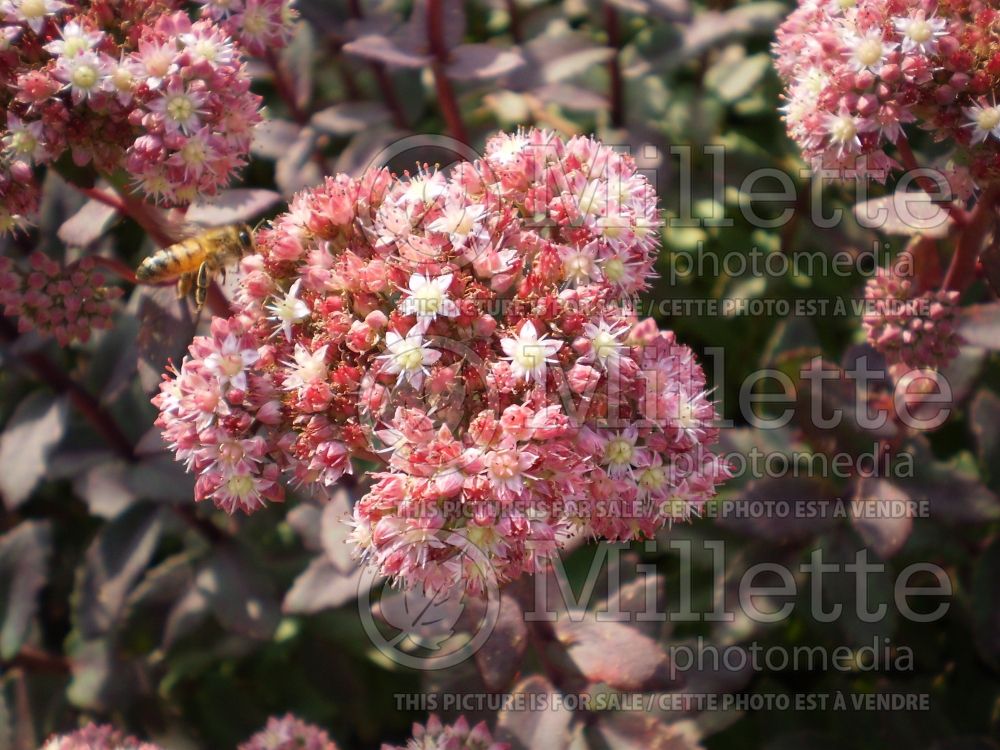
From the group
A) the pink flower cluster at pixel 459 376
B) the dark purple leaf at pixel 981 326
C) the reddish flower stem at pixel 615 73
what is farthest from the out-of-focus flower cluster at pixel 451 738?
the reddish flower stem at pixel 615 73

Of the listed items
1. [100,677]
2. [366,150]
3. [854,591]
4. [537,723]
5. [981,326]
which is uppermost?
[366,150]

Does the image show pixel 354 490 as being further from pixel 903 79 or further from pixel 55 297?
pixel 903 79

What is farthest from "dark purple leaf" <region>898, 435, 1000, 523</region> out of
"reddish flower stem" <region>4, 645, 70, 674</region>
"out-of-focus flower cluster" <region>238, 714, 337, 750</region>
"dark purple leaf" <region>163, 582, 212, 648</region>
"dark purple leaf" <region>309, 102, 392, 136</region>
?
"reddish flower stem" <region>4, 645, 70, 674</region>

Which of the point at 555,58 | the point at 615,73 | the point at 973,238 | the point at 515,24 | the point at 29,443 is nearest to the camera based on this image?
the point at 973,238

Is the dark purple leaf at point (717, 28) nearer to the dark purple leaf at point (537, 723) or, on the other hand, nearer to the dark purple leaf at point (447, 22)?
the dark purple leaf at point (447, 22)

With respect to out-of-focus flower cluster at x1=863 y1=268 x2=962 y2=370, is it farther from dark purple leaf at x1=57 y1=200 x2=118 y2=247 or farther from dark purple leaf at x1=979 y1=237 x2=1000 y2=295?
dark purple leaf at x1=57 y1=200 x2=118 y2=247

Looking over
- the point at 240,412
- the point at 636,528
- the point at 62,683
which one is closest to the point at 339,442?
the point at 240,412

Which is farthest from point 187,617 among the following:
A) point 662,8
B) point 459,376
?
point 662,8
